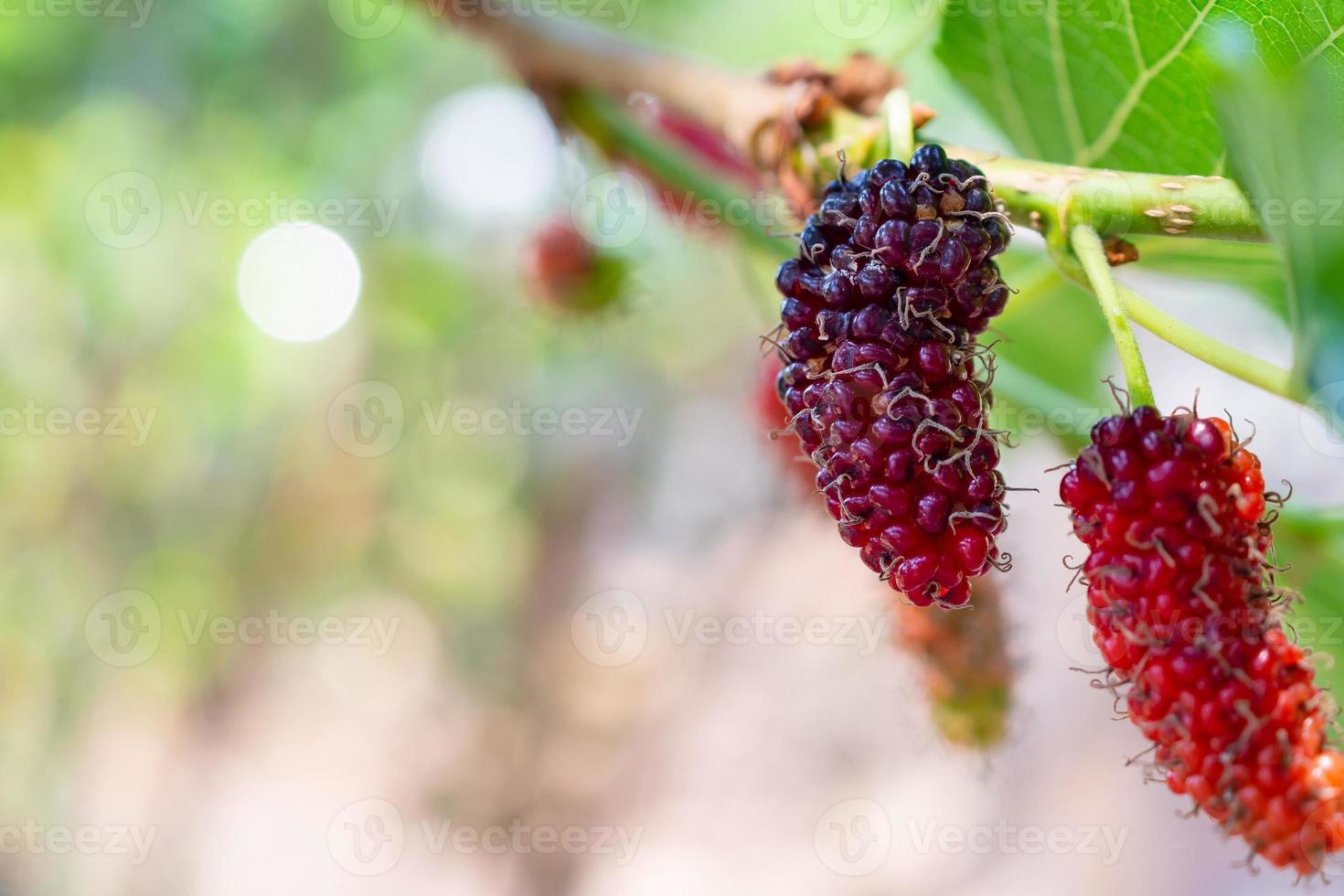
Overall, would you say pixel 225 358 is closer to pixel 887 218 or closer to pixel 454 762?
pixel 454 762

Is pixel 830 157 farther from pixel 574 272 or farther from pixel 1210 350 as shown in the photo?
pixel 574 272

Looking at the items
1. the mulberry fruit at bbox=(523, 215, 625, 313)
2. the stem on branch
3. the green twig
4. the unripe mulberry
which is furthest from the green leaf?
the mulberry fruit at bbox=(523, 215, 625, 313)

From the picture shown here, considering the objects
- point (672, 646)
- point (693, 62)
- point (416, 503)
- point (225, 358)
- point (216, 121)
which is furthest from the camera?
point (416, 503)

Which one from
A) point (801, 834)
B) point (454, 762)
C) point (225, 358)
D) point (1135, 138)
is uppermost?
point (1135, 138)

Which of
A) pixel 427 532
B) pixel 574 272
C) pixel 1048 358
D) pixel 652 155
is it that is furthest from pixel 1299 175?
pixel 427 532

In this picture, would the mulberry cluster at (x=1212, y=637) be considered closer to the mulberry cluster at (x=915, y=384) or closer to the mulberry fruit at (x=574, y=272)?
the mulberry cluster at (x=915, y=384)

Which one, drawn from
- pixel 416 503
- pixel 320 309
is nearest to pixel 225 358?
pixel 320 309
